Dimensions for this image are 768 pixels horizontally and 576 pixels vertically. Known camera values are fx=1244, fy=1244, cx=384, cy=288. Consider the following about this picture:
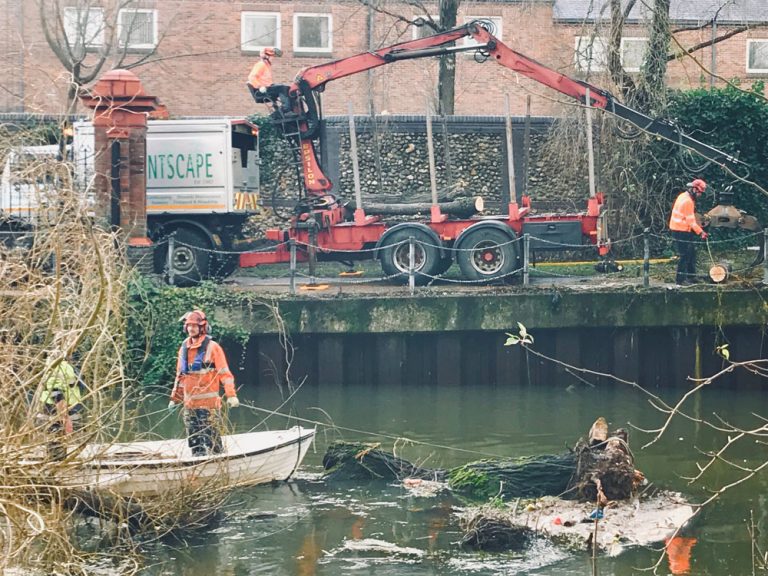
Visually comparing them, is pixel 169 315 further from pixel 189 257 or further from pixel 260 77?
pixel 260 77

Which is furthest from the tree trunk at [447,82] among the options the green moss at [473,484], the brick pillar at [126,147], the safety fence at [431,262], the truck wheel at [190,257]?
the green moss at [473,484]

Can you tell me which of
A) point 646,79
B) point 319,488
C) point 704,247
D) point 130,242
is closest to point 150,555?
point 319,488

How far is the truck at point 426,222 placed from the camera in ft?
67.3

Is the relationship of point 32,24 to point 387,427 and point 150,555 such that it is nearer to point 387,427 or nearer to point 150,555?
point 387,427

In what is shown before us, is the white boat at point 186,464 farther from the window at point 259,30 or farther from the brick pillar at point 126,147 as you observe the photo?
the window at point 259,30

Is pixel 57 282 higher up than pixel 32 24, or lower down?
lower down

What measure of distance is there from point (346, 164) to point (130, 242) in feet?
26.2

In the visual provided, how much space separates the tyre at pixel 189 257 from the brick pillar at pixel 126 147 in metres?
0.99

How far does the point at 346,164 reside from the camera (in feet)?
Result: 88.4

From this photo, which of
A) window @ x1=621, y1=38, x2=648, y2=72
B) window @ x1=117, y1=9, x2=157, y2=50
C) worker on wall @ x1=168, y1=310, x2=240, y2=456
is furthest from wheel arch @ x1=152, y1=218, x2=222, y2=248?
window @ x1=117, y1=9, x2=157, y2=50

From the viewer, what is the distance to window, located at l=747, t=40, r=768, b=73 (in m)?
36.2

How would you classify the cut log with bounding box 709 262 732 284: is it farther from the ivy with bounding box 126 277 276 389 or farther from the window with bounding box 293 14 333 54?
the window with bounding box 293 14 333 54

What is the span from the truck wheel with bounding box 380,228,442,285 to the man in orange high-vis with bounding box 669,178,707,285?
387 centimetres

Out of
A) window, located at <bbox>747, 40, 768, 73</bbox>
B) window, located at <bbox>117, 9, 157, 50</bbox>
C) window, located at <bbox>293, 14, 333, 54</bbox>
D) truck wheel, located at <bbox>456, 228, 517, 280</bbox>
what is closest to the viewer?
truck wheel, located at <bbox>456, 228, 517, 280</bbox>
